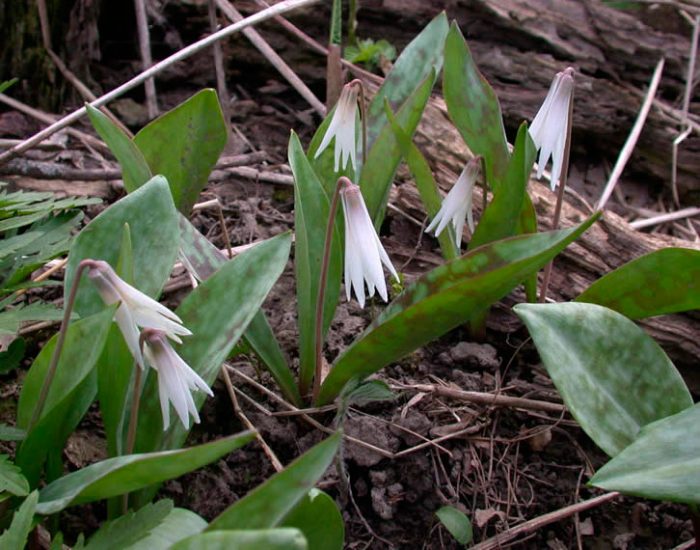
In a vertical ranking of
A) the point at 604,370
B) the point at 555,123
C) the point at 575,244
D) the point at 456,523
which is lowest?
the point at 456,523

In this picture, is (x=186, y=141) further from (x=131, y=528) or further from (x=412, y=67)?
(x=131, y=528)

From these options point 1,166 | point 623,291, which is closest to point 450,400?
point 623,291

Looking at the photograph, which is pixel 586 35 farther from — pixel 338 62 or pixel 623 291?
pixel 623 291

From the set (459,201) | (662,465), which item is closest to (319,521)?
(662,465)

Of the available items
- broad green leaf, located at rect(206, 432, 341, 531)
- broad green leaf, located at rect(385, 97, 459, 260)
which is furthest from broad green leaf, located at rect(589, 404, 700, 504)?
broad green leaf, located at rect(385, 97, 459, 260)

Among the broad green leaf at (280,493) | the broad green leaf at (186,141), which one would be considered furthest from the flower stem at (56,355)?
the broad green leaf at (186,141)

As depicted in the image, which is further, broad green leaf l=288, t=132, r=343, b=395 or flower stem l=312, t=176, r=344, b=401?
A: broad green leaf l=288, t=132, r=343, b=395

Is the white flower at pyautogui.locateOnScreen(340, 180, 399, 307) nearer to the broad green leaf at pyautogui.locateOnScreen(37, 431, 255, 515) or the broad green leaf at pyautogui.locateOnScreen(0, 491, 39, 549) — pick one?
the broad green leaf at pyautogui.locateOnScreen(37, 431, 255, 515)
